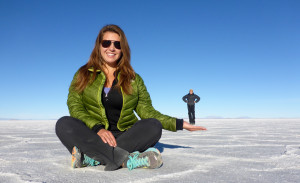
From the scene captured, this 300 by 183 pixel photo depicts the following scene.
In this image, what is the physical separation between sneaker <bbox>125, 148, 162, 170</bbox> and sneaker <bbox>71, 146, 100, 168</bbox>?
0.89 feet

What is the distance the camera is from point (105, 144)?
1607 mm

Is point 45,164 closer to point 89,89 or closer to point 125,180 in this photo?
point 89,89

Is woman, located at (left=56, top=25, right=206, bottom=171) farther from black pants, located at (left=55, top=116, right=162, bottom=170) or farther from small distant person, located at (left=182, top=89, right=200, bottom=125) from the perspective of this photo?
small distant person, located at (left=182, top=89, right=200, bottom=125)

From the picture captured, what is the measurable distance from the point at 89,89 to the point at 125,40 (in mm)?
513

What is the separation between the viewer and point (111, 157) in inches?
63.7

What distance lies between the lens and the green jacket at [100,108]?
1.82 m

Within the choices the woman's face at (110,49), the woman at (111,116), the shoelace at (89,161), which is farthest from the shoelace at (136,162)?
the woman's face at (110,49)

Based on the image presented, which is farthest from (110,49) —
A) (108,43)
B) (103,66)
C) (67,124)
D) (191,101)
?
(191,101)

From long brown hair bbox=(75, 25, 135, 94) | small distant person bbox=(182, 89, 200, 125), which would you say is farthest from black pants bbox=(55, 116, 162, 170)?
small distant person bbox=(182, 89, 200, 125)

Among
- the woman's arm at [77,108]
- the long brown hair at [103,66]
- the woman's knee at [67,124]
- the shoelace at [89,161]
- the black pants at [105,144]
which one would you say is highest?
the long brown hair at [103,66]

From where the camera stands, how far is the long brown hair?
190cm

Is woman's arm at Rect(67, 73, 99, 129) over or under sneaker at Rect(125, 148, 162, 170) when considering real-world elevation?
over

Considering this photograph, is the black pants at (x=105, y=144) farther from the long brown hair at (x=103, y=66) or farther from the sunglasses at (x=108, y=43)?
the sunglasses at (x=108, y=43)

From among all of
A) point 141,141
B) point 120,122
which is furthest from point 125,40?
point 141,141
